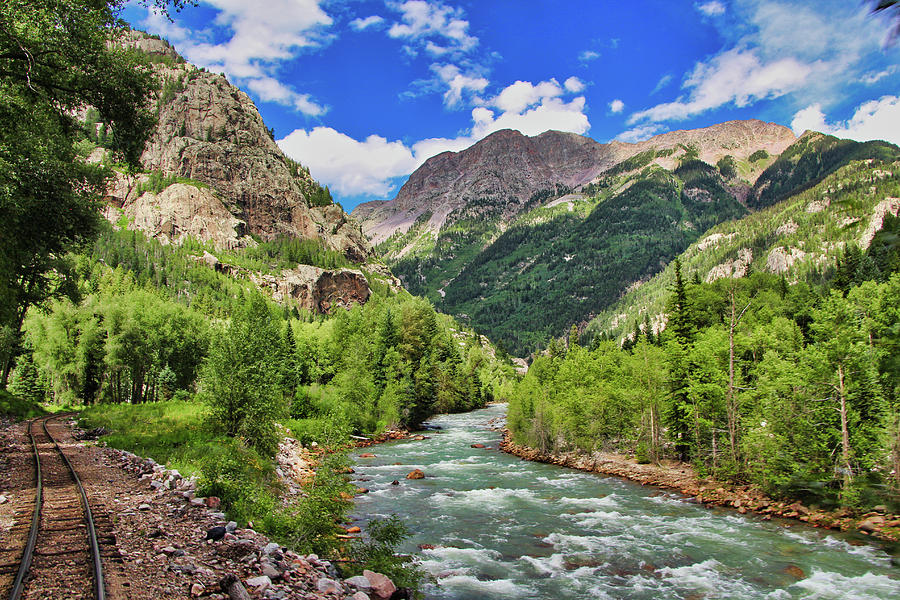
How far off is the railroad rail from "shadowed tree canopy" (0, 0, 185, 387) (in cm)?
838

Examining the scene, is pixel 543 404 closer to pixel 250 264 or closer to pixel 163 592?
pixel 163 592

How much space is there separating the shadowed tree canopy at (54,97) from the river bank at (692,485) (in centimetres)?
2606

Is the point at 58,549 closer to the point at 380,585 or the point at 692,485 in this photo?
the point at 380,585

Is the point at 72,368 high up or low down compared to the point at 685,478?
up

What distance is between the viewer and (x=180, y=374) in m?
61.9

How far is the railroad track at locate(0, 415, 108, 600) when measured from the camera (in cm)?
947

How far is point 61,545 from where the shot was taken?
440 inches

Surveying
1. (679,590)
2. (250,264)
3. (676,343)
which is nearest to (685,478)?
(676,343)

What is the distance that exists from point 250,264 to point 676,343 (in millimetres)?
171665

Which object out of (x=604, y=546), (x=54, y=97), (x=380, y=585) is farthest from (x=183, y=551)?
(x=604, y=546)

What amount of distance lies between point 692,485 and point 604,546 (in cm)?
1371

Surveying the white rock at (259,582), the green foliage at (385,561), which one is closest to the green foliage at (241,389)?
the green foliage at (385,561)

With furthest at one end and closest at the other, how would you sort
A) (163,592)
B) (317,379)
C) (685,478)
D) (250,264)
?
(250,264) → (317,379) → (685,478) → (163,592)

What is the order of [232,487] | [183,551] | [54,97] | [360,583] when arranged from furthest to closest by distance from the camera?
[232,487] < [360,583] < [54,97] < [183,551]
